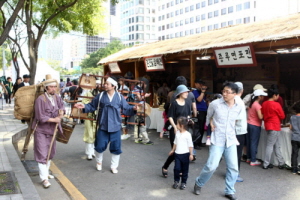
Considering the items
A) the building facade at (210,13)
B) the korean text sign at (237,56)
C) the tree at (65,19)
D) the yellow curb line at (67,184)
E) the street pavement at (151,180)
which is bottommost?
the street pavement at (151,180)

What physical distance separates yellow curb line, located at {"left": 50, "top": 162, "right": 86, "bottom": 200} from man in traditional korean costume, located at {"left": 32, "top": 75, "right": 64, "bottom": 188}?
33 cm

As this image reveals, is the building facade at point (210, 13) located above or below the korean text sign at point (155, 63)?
above

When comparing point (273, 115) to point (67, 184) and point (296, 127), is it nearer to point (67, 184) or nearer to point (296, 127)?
point (296, 127)

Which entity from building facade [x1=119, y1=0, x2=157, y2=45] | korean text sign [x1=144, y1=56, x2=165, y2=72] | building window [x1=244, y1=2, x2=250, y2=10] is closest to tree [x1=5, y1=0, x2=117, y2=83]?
korean text sign [x1=144, y1=56, x2=165, y2=72]

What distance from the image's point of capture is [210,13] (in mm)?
72375

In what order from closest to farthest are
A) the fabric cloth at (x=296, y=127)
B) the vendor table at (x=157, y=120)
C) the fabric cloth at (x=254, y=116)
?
1. the fabric cloth at (x=296, y=127)
2. the fabric cloth at (x=254, y=116)
3. the vendor table at (x=157, y=120)

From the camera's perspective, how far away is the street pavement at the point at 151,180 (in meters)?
4.95

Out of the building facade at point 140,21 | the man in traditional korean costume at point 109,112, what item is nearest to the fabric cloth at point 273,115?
the man in traditional korean costume at point 109,112

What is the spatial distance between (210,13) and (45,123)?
7198 centimetres

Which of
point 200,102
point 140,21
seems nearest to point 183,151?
point 200,102

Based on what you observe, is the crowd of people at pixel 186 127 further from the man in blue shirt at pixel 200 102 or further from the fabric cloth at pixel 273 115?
the man in blue shirt at pixel 200 102

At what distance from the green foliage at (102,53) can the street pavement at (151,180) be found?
59.5 metres

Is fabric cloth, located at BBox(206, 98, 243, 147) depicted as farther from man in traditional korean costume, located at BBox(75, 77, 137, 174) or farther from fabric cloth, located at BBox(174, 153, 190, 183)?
man in traditional korean costume, located at BBox(75, 77, 137, 174)

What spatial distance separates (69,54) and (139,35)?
80.8 m
